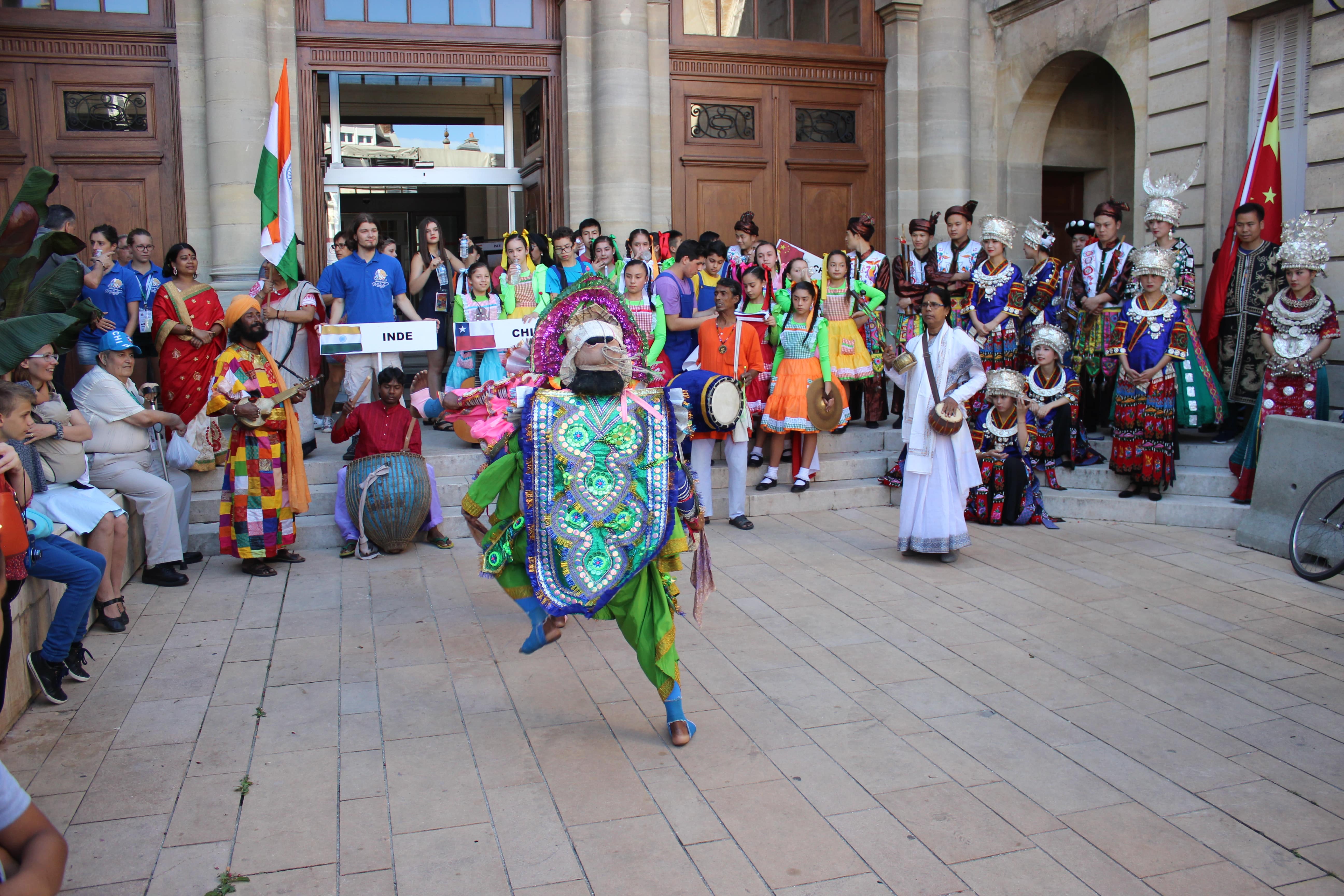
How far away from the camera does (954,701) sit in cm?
483

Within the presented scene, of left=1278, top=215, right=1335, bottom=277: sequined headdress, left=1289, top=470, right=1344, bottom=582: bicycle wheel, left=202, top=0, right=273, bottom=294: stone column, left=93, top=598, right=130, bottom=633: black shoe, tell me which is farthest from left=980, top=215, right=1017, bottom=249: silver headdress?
left=93, top=598, right=130, bottom=633: black shoe

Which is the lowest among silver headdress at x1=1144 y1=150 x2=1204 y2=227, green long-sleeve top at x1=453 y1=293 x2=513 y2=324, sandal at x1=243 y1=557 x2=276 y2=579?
sandal at x1=243 y1=557 x2=276 y2=579

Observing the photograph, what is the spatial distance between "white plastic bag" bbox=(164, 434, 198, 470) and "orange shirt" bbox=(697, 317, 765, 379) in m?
3.83

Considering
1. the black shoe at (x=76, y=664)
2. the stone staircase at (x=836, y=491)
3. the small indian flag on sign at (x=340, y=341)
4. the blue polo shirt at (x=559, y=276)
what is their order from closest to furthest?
the black shoe at (x=76, y=664)
the stone staircase at (x=836, y=491)
the small indian flag on sign at (x=340, y=341)
the blue polo shirt at (x=559, y=276)

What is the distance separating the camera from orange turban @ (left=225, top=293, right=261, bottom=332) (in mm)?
6938

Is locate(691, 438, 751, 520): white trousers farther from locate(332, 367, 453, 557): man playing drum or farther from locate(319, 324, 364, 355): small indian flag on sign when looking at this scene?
locate(319, 324, 364, 355): small indian flag on sign

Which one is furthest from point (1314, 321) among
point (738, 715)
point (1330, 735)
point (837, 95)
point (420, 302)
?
point (420, 302)

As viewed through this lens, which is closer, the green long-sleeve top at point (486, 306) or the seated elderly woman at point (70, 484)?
the seated elderly woman at point (70, 484)

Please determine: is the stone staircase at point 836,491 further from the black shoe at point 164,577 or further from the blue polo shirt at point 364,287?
the blue polo shirt at point 364,287

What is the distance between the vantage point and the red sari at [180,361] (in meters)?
7.82

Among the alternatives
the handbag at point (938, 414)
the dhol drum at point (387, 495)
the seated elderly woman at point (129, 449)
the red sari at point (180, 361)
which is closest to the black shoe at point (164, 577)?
the seated elderly woman at point (129, 449)

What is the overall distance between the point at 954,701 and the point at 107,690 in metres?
3.97

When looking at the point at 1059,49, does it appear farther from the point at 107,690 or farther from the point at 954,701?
the point at 107,690

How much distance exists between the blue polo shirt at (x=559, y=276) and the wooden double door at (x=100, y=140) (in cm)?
395
